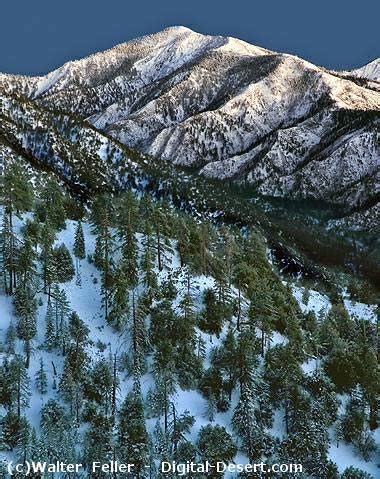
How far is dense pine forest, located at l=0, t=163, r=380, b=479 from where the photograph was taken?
57812mm

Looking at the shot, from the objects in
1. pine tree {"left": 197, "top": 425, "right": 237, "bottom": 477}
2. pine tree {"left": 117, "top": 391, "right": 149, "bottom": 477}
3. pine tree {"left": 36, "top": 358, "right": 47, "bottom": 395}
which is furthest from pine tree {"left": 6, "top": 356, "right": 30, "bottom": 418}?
pine tree {"left": 197, "top": 425, "right": 237, "bottom": 477}

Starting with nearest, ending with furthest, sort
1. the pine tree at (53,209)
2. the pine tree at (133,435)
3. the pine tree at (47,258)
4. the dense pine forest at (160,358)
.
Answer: the pine tree at (133,435) < the dense pine forest at (160,358) < the pine tree at (47,258) < the pine tree at (53,209)

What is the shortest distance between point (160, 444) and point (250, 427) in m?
11.0

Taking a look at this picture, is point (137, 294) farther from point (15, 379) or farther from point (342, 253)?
point (342, 253)

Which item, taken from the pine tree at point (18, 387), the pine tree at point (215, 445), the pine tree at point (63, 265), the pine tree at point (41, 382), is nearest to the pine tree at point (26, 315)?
the pine tree at point (41, 382)

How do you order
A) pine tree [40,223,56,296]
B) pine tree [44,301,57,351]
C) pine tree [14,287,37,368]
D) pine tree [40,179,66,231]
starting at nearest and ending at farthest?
pine tree [14,287,37,368], pine tree [44,301,57,351], pine tree [40,223,56,296], pine tree [40,179,66,231]

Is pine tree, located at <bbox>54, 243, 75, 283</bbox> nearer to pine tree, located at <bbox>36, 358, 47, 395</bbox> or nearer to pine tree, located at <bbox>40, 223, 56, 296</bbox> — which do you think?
pine tree, located at <bbox>40, 223, 56, 296</bbox>

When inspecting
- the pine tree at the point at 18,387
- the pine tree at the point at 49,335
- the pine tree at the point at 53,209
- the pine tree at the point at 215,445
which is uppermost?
the pine tree at the point at 53,209

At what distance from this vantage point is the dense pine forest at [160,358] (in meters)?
57.8

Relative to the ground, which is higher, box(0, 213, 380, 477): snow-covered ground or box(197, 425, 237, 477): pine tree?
box(0, 213, 380, 477): snow-covered ground

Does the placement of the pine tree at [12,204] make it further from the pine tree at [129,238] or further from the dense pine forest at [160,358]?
the pine tree at [129,238]

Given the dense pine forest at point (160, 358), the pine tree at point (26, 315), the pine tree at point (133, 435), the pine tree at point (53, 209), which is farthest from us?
the pine tree at point (53, 209)

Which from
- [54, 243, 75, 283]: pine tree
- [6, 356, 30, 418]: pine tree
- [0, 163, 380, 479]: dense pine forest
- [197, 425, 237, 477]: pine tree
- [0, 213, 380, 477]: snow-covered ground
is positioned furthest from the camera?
[54, 243, 75, 283]: pine tree

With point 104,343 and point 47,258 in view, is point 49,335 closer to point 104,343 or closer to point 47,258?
point 104,343
